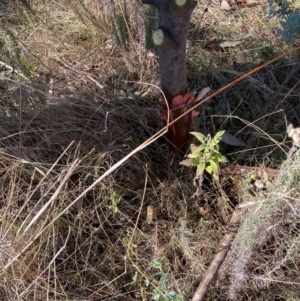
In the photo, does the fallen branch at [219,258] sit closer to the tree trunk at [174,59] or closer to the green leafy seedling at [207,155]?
the green leafy seedling at [207,155]

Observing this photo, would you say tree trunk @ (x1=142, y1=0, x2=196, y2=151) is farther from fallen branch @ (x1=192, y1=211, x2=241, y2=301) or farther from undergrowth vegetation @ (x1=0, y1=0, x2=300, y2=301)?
fallen branch @ (x1=192, y1=211, x2=241, y2=301)

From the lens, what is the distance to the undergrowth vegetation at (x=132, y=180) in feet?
4.85

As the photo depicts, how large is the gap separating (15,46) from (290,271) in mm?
1456

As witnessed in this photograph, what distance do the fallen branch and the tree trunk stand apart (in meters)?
0.36

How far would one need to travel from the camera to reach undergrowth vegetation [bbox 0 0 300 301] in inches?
58.2

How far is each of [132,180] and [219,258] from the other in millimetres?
449

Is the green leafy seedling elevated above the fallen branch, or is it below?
above

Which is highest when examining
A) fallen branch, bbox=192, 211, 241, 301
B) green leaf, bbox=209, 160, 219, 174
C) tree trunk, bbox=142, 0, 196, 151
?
tree trunk, bbox=142, 0, 196, 151

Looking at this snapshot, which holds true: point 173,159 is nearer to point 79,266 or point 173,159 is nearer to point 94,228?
point 94,228

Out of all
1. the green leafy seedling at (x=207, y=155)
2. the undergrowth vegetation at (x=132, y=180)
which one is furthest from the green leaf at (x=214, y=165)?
the undergrowth vegetation at (x=132, y=180)

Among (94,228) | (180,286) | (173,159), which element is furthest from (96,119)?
(180,286)

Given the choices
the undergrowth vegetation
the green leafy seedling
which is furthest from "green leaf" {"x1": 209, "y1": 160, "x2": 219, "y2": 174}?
the undergrowth vegetation

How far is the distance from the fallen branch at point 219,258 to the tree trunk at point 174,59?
14.3 inches

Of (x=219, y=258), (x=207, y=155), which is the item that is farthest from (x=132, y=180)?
(x=219, y=258)
